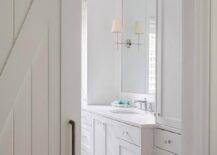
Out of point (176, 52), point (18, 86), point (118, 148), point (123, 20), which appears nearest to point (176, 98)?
point (176, 52)

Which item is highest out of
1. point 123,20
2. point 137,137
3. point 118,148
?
point 123,20

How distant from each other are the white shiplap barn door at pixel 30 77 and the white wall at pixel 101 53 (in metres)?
2.62

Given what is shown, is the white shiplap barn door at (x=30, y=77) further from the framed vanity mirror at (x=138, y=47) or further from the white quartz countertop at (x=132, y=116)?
the framed vanity mirror at (x=138, y=47)

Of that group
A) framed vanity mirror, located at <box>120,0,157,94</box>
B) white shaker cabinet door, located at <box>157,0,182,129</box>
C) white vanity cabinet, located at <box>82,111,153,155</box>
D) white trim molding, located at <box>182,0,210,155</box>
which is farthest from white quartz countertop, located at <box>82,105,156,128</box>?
white trim molding, located at <box>182,0,210,155</box>

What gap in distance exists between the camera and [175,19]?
101 inches

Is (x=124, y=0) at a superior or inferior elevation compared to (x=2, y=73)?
superior

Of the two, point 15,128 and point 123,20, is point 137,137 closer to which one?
point 15,128

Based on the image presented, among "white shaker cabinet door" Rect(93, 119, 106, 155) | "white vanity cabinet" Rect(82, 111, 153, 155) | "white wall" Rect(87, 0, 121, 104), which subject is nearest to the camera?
"white vanity cabinet" Rect(82, 111, 153, 155)

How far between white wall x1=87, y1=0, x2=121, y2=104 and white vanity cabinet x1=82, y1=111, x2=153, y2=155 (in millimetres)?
688

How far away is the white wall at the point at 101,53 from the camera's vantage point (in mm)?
4445

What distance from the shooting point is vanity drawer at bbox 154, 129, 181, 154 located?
2451 millimetres

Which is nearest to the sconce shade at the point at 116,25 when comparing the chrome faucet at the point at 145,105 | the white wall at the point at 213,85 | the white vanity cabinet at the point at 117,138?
the chrome faucet at the point at 145,105

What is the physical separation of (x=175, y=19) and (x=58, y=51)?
1142mm

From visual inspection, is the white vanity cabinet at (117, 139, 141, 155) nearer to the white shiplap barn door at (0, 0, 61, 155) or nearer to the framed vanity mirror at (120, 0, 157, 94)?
the framed vanity mirror at (120, 0, 157, 94)
